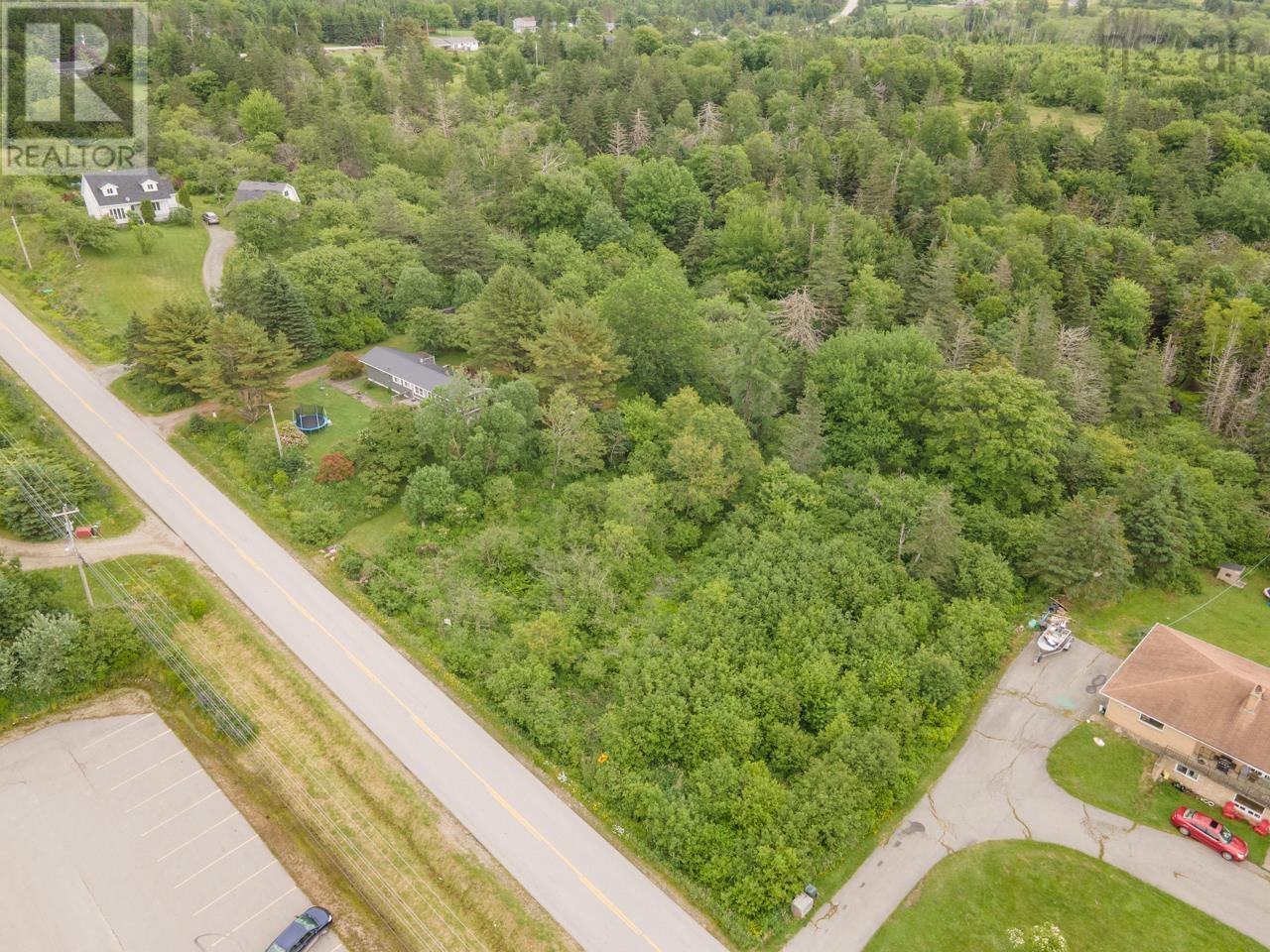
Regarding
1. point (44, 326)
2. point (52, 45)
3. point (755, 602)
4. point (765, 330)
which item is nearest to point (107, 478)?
point (44, 326)

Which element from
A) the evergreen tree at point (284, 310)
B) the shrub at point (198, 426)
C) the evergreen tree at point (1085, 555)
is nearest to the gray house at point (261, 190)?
the evergreen tree at point (284, 310)

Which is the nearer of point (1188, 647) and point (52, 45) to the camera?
point (1188, 647)

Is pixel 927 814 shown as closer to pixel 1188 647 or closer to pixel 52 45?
pixel 1188 647

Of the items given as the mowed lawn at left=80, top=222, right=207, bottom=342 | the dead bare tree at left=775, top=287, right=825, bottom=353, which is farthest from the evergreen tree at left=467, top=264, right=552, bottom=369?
the mowed lawn at left=80, top=222, right=207, bottom=342

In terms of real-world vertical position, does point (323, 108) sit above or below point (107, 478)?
above

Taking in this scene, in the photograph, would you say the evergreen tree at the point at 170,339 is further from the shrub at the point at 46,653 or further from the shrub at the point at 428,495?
the shrub at the point at 46,653

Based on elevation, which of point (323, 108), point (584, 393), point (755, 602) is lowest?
point (755, 602)
